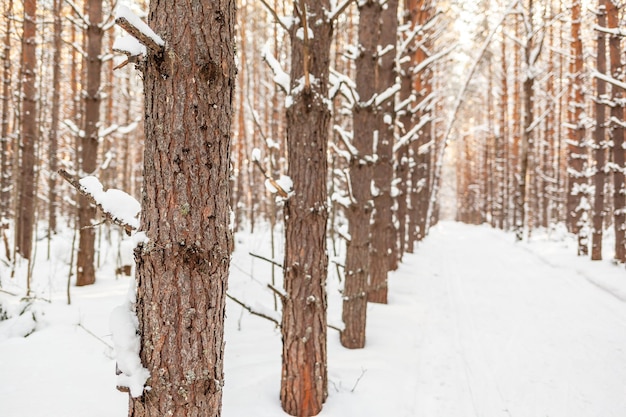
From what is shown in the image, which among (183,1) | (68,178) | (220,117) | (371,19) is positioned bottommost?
(68,178)

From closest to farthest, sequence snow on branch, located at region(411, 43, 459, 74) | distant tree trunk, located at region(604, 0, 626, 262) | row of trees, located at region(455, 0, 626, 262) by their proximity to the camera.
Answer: snow on branch, located at region(411, 43, 459, 74), distant tree trunk, located at region(604, 0, 626, 262), row of trees, located at region(455, 0, 626, 262)

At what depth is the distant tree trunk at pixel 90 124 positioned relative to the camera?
6.72m

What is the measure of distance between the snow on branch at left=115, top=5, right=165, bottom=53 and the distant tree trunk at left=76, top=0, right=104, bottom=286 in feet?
20.0

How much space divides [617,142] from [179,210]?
512 inches

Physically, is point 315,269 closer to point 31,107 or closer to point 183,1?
point 183,1

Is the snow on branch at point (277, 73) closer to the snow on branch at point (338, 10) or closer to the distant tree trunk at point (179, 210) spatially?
the snow on branch at point (338, 10)

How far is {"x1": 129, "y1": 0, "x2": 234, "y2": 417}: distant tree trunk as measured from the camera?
1.47 metres

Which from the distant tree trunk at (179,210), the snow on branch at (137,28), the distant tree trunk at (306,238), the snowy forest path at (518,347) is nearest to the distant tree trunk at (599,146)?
the snowy forest path at (518,347)

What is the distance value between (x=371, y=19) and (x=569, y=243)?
48.9 ft

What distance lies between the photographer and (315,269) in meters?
3.25

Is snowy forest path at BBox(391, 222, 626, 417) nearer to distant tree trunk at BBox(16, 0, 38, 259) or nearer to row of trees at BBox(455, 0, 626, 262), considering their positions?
row of trees at BBox(455, 0, 626, 262)

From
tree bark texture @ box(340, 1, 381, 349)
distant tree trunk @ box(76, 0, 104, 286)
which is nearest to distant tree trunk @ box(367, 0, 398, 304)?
tree bark texture @ box(340, 1, 381, 349)

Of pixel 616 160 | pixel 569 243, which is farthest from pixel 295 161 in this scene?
pixel 569 243

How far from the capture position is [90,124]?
6.72m
